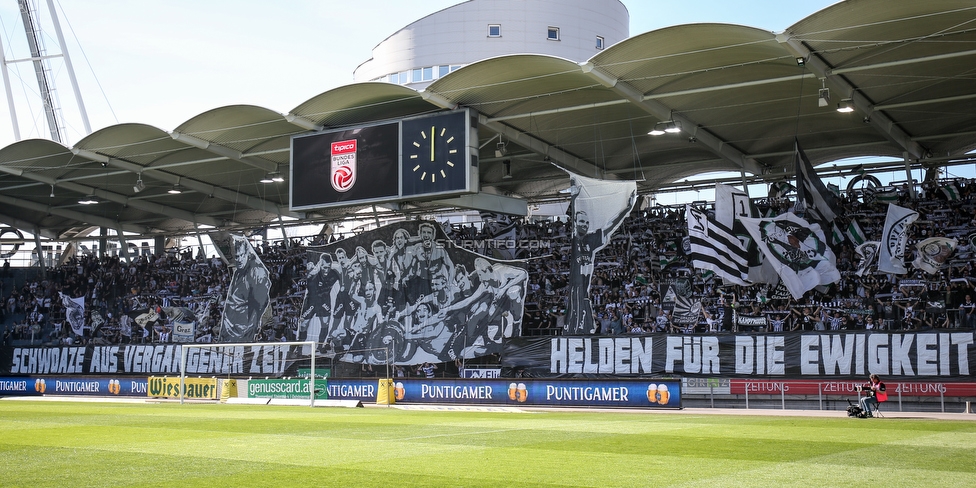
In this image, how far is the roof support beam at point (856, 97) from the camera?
2552cm

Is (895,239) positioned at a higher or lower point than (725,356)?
higher

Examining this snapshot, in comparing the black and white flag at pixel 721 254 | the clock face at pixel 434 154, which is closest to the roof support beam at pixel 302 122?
the clock face at pixel 434 154

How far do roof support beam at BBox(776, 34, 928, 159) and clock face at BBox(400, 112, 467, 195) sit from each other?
37.1 feet

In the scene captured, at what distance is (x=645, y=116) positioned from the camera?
33.5m

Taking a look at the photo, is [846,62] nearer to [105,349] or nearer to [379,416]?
[379,416]

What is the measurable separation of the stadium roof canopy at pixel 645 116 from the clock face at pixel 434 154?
0.79 m

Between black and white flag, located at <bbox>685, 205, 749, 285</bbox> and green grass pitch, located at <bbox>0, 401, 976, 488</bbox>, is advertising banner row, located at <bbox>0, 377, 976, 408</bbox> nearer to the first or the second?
black and white flag, located at <bbox>685, 205, 749, 285</bbox>

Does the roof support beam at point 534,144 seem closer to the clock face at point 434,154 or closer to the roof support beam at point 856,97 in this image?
the clock face at point 434,154

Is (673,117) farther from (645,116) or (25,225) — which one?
(25,225)

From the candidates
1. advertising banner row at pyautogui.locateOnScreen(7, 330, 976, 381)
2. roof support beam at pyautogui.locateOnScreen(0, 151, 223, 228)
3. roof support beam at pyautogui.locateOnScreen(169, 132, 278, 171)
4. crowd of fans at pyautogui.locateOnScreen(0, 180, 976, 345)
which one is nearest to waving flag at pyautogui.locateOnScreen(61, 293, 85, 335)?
crowd of fans at pyautogui.locateOnScreen(0, 180, 976, 345)

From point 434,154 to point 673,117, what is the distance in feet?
27.2

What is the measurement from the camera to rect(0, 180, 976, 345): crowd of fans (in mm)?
31188

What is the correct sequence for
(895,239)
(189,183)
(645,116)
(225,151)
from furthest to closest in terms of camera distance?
(189,183)
(225,151)
(645,116)
(895,239)

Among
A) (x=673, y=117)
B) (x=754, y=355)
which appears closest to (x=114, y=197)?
(x=673, y=117)
